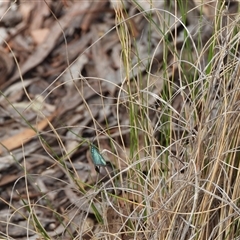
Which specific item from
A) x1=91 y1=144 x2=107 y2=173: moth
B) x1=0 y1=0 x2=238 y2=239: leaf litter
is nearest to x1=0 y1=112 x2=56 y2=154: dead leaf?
x1=0 y1=0 x2=238 y2=239: leaf litter

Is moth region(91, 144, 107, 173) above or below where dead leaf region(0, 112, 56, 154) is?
above

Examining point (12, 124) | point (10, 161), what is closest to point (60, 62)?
point (12, 124)

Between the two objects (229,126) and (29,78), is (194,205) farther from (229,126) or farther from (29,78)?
(29,78)

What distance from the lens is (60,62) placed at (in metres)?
2.15

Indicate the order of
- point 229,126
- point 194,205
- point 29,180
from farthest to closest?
point 29,180
point 229,126
point 194,205

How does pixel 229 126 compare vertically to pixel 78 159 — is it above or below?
above

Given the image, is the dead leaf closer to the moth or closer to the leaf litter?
the leaf litter

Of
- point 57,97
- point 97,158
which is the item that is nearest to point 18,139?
point 57,97

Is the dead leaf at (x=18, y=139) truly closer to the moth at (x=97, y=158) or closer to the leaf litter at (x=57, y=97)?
the leaf litter at (x=57, y=97)

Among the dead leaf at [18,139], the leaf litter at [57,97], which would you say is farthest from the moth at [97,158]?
the dead leaf at [18,139]

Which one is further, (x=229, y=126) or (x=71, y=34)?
(x=71, y=34)

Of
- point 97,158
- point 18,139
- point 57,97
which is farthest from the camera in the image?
point 57,97

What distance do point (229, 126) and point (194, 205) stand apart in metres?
0.21

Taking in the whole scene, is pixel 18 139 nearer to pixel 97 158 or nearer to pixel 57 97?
pixel 57 97
